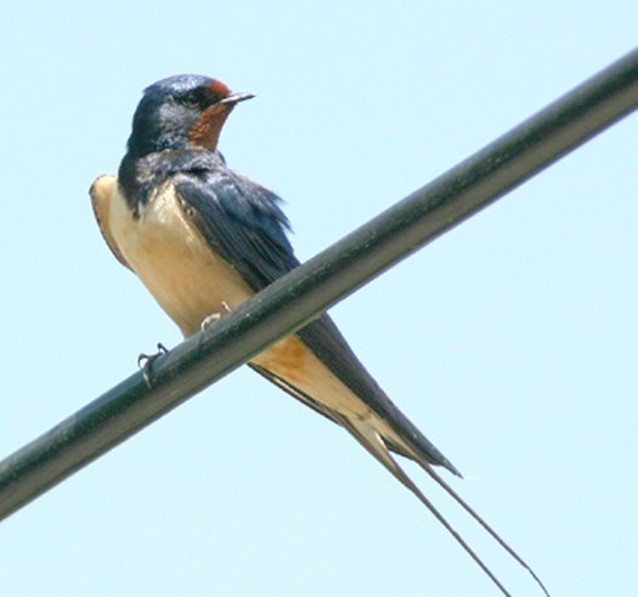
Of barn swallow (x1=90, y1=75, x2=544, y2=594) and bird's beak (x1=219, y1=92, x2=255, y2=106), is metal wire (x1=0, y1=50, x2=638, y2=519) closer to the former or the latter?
barn swallow (x1=90, y1=75, x2=544, y2=594)

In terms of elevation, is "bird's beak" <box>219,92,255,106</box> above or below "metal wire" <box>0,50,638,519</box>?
above

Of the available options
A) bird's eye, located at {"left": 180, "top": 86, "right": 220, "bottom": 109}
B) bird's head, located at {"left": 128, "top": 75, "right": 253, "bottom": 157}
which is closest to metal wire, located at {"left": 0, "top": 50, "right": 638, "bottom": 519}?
bird's head, located at {"left": 128, "top": 75, "right": 253, "bottom": 157}

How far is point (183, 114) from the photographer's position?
4160mm

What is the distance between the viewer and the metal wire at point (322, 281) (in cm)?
178

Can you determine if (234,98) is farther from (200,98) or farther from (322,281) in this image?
(322,281)

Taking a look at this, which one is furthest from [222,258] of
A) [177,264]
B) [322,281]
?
[322,281]

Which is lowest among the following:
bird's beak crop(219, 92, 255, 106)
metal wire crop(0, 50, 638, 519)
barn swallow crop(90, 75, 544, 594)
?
metal wire crop(0, 50, 638, 519)

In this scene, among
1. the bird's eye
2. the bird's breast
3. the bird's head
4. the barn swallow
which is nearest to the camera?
the barn swallow

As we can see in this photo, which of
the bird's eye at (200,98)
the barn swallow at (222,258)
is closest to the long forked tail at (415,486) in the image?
the barn swallow at (222,258)

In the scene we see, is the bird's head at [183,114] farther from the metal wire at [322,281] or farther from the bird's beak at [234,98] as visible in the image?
the metal wire at [322,281]

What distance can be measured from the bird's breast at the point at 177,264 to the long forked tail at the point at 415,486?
1.20 ft

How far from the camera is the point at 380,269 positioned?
1.98 metres

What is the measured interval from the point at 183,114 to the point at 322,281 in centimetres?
220

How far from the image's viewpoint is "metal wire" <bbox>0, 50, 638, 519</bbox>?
70.2 inches
